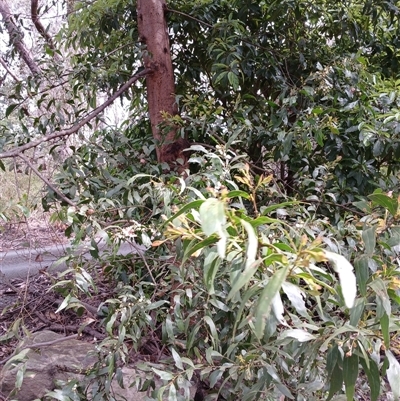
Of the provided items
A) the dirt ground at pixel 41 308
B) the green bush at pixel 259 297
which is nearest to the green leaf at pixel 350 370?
the green bush at pixel 259 297

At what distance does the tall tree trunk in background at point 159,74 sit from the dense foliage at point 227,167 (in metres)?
0.07

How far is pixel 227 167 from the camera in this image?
49.9 inches

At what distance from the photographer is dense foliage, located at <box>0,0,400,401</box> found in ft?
3.80

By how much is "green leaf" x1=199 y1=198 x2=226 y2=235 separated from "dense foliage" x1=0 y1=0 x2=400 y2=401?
38 cm

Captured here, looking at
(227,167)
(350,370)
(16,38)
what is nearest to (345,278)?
(350,370)

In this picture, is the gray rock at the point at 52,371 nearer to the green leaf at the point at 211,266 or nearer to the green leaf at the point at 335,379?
the green leaf at the point at 335,379

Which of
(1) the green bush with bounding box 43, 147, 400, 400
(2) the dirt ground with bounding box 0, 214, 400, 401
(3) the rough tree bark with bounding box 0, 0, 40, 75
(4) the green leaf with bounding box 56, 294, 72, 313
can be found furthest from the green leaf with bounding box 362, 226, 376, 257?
(3) the rough tree bark with bounding box 0, 0, 40, 75

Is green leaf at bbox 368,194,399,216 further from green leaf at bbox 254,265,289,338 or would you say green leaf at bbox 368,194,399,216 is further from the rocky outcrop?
the rocky outcrop

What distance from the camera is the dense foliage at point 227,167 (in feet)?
3.80

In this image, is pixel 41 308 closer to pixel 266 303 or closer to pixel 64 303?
pixel 64 303

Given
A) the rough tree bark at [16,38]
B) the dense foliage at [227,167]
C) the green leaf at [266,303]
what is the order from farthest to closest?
1. the rough tree bark at [16,38]
2. the dense foliage at [227,167]
3. the green leaf at [266,303]

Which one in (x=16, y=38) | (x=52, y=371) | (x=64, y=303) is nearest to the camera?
(x=64, y=303)

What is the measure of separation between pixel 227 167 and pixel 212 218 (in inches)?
29.7

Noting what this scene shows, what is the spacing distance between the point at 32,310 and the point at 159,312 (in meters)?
1.57
